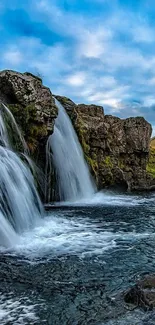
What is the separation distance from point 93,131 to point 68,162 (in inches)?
271

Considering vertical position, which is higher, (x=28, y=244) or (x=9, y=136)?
(x=9, y=136)

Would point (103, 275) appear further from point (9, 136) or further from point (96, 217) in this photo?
point (9, 136)

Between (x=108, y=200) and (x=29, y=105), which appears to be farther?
(x=108, y=200)

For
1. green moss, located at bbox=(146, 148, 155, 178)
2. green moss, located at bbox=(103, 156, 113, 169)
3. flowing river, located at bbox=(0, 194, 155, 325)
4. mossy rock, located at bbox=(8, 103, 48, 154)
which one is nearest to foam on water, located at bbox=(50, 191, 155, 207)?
green moss, located at bbox=(103, 156, 113, 169)

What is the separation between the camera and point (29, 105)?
19.9 m

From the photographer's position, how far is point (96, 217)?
15992 millimetres

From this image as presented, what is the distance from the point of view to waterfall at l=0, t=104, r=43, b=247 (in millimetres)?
11969

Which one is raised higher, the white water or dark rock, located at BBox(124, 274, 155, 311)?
the white water

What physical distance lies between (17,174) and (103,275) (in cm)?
794

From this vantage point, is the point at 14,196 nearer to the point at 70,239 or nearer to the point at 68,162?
the point at 70,239

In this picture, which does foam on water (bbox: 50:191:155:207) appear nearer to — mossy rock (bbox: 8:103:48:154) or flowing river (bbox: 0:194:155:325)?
mossy rock (bbox: 8:103:48:154)

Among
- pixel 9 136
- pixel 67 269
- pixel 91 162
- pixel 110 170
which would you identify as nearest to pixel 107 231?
pixel 67 269

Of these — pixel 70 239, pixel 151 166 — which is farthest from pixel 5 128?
pixel 151 166

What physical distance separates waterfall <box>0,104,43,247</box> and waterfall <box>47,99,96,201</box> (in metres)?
5.83
